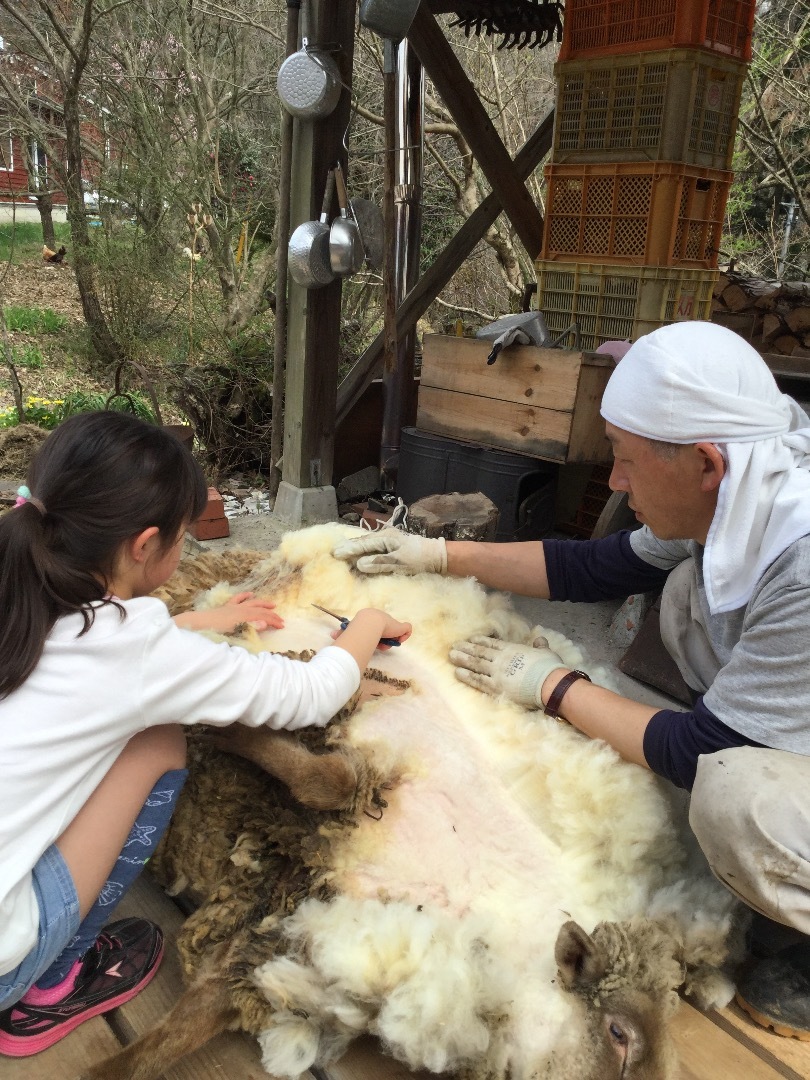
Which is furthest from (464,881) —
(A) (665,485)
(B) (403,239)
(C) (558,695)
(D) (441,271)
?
(B) (403,239)

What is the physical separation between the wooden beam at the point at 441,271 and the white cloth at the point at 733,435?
9.31 feet

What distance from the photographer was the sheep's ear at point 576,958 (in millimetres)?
1302

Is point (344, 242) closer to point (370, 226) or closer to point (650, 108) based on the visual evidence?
point (370, 226)

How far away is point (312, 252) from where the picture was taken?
3717 millimetres

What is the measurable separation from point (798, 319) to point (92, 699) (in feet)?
15.9

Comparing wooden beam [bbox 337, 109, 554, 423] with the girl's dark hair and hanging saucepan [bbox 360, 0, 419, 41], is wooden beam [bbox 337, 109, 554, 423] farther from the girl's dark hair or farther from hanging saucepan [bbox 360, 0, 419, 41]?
the girl's dark hair

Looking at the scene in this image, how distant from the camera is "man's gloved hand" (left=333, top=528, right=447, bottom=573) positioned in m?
2.26

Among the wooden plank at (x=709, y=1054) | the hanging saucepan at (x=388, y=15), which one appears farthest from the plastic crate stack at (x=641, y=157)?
the wooden plank at (x=709, y=1054)

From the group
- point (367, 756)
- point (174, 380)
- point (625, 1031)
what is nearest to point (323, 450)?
point (174, 380)

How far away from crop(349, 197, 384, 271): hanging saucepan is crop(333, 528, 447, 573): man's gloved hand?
210 cm

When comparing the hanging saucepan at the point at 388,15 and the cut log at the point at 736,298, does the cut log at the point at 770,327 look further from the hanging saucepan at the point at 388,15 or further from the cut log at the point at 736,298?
the hanging saucepan at the point at 388,15

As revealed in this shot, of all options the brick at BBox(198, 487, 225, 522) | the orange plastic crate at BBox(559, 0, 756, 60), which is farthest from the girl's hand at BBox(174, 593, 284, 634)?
the orange plastic crate at BBox(559, 0, 756, 60)

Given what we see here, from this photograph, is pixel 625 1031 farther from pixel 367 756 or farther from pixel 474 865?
pixel 367 756

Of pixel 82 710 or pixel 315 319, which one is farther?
pixel 315 319
